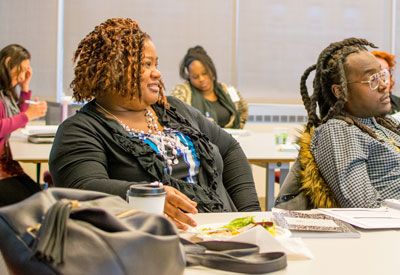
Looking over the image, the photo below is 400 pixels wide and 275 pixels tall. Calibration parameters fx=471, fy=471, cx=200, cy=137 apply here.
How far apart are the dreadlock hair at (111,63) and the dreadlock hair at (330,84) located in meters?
0.78

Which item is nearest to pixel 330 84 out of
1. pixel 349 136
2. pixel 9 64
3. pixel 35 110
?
pixel 349 136

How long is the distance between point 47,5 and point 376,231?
4710mm

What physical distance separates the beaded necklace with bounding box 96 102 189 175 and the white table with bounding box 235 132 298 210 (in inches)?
44.8

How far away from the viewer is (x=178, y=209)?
1205 millimetres

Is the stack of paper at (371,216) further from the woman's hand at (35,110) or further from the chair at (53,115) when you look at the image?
the chair at (53,115)

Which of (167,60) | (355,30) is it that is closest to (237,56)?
(167,60)

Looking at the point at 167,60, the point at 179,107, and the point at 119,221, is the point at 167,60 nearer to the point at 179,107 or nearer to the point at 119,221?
the point at 179,107

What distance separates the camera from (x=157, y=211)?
1.04 meters

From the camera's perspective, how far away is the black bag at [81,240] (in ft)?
2.29

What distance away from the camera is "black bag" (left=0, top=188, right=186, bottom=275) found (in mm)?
698

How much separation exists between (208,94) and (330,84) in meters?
2.70

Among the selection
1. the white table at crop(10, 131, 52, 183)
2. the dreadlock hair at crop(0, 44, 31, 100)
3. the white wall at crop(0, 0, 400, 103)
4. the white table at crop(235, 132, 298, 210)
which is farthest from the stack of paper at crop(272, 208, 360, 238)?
the white wall at crop(0, 0, 400, 103)

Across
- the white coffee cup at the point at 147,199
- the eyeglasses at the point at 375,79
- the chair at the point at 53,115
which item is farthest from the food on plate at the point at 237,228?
the chair at the point at 53,115

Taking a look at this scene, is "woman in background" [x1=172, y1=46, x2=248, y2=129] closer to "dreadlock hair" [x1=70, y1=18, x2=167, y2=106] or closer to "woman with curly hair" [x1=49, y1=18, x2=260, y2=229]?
"woman with curly hair" [x1=49, y1=18, x2=260, y2=229]
